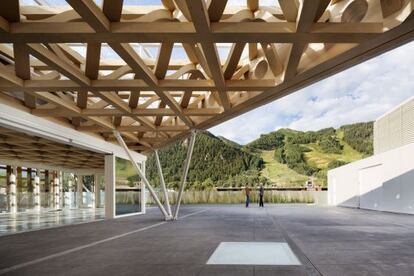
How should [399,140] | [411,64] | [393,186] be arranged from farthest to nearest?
[411,64] < [399,140] < [393,186]

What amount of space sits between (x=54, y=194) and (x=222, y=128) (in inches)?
4211

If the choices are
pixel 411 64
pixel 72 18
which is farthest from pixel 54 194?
pixel 411 64

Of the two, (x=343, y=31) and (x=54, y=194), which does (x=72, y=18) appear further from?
(x=54, y=194)

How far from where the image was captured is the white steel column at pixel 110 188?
23.9 metres

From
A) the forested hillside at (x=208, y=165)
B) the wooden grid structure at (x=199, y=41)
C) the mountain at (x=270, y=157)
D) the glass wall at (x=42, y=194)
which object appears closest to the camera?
the wooden grid structure at (x=199, y=41)

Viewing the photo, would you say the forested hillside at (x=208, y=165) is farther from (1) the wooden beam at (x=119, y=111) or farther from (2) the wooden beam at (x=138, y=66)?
(2) the wooden beam at (x=138, y=66)

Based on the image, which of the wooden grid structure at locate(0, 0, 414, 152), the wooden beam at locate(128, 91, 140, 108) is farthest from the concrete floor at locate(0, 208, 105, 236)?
the wooden beam at locate(128, 91, 140, 108)

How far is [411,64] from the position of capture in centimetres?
14538

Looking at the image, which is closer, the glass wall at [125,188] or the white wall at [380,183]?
the white wall at [380,183]

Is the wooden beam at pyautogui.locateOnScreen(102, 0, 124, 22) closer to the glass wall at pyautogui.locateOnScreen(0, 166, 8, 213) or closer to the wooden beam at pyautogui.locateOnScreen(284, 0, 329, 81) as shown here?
the wooden beam at pyautogui.locateOnScreen(284, 0, 329, 81)

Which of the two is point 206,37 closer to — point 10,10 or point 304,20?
point 304,20

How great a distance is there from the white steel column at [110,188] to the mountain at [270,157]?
2044 inches

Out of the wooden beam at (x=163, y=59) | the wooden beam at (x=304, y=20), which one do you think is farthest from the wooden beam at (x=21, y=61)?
the wooden beam at (x=304, y=20)

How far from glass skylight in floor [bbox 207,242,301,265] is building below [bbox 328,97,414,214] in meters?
16.2
